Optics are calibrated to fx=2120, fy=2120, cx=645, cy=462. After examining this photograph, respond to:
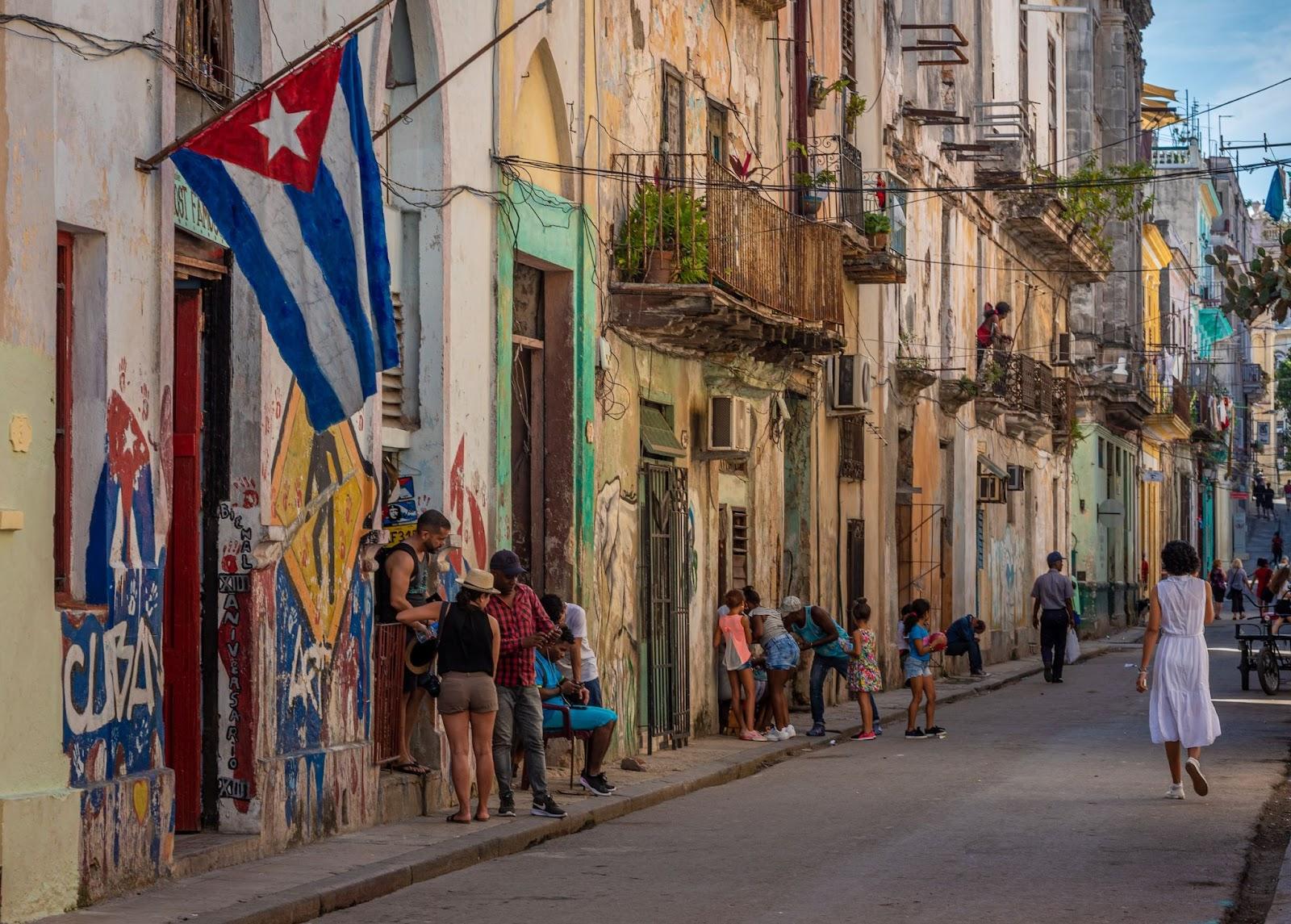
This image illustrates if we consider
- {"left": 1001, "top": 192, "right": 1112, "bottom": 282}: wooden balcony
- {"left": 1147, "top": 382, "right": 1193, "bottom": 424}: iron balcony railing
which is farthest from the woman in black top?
{"left": 1147, "top": 382, "right": 1193, "bottom": 424}: iron balcony railing

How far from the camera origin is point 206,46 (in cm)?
1177

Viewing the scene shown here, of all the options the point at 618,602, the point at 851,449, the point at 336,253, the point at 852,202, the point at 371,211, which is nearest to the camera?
the point at 336,253

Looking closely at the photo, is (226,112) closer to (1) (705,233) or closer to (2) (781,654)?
(1) (705,233)

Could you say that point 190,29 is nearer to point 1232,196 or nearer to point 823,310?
point 823,310

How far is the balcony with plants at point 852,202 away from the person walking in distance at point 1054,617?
5.25 metres

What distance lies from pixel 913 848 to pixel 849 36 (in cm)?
1761

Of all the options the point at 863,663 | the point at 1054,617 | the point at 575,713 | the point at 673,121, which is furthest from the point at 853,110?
the point at 575,713

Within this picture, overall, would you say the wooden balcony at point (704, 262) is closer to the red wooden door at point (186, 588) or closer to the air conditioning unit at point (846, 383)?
the air conditioning unit at point (846, 383)

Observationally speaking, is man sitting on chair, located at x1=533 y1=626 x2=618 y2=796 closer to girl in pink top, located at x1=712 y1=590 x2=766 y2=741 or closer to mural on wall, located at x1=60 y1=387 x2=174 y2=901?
mural on wall, located at x1=60 y1=387 x2=174 y2=901

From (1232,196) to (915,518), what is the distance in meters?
68.9

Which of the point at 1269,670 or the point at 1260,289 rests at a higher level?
the point at 1260,289

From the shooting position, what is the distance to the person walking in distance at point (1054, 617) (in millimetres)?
30062

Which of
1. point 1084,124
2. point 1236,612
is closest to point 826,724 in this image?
point 1084,124

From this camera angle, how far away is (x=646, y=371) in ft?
63.2
